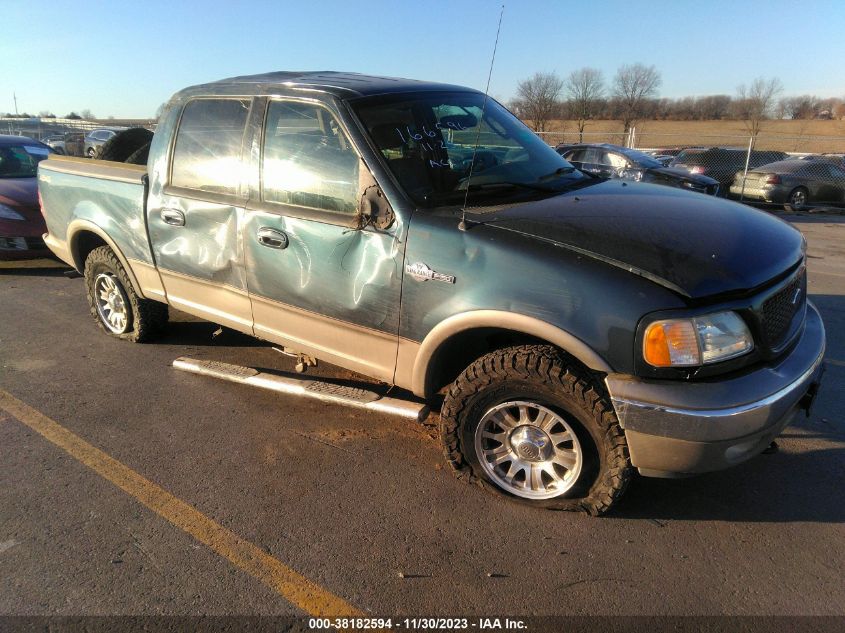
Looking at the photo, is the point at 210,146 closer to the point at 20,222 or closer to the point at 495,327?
the point at 495,327

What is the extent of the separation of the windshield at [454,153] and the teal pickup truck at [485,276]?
16 mm

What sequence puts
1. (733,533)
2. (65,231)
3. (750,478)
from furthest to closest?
(65,231), (750,478), (733,533)

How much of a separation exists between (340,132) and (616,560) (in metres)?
2.54

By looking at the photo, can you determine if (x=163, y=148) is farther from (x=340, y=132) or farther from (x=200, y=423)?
(x=200, y=423)

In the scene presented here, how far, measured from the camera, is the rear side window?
12.5 feet

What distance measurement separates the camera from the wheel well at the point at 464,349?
2.95 meters

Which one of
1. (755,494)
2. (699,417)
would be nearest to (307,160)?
(699,417)

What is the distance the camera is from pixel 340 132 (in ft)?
10.9

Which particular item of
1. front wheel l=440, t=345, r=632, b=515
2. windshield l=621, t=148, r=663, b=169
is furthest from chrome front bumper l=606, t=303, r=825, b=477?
windshield l=621, t=148, r=663, b=169

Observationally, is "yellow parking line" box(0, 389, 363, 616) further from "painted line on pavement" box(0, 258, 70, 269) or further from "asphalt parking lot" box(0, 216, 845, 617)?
"painted line on pavement" box(0, 258, 70, 269)

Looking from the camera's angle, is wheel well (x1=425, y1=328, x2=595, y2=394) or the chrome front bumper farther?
wheel well (x1=425, y1=328, x2=595, y2=394)

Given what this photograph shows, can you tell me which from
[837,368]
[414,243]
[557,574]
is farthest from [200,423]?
[837,368]

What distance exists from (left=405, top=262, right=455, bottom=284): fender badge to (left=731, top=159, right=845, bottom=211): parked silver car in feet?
51.9

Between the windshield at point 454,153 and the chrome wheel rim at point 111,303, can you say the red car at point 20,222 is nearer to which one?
the chrome wheel rim at point 111,303
